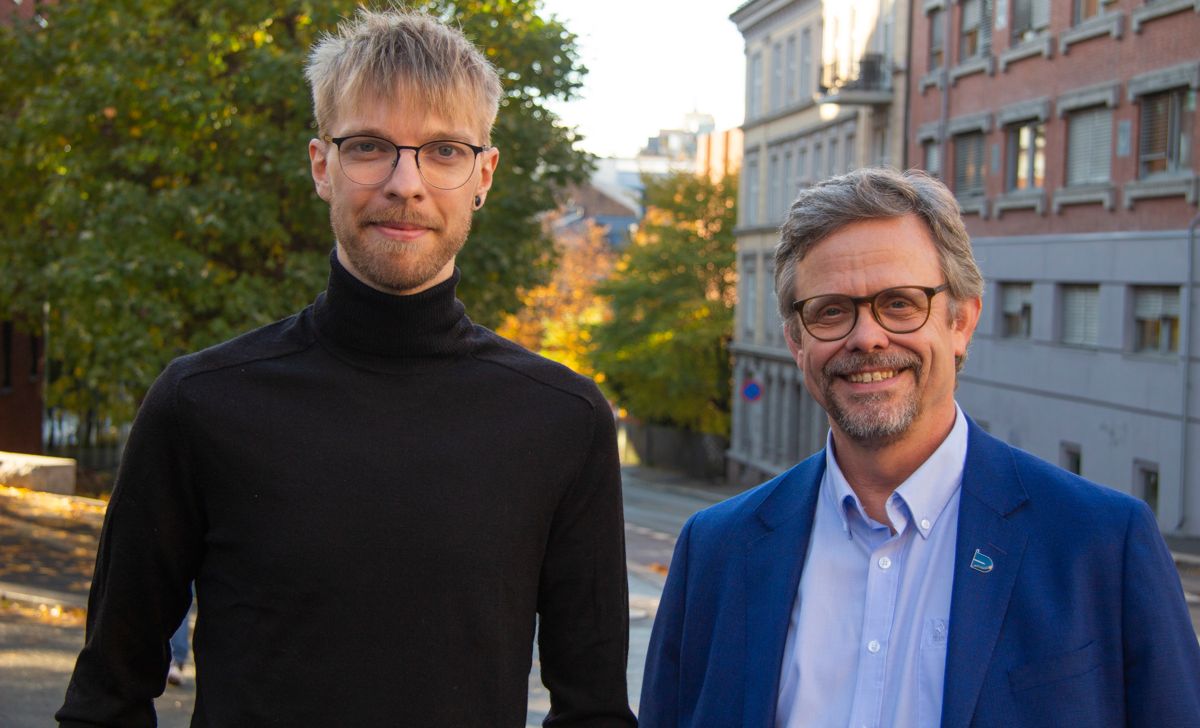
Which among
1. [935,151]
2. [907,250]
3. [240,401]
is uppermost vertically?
[935,151]

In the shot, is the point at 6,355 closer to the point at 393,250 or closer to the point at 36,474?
the point at 36,474

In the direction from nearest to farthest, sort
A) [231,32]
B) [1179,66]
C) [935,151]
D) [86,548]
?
[86,548] → [231,32] → [1179,66] → [935,151]

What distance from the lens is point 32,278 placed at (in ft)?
77.9

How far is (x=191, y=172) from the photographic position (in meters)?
22.9

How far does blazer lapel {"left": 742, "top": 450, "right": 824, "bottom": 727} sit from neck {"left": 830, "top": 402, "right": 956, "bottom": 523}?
0.17m

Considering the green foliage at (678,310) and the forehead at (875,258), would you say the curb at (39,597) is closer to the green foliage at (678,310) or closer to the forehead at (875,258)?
the forehead at (875,258)

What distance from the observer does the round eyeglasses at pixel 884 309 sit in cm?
325

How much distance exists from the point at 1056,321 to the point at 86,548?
19.6m

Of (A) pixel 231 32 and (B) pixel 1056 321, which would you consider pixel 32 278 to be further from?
(B) pixel 1056 321

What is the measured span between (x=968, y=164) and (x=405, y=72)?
3297cm

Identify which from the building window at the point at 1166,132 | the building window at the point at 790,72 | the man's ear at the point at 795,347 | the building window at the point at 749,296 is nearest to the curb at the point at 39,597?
the man's ear at the point at 795,347

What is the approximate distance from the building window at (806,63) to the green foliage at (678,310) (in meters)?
9.14

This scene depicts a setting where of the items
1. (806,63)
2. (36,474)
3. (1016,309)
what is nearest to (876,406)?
(36,474)

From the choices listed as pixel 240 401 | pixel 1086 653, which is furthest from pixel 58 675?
pixel 1086 653
